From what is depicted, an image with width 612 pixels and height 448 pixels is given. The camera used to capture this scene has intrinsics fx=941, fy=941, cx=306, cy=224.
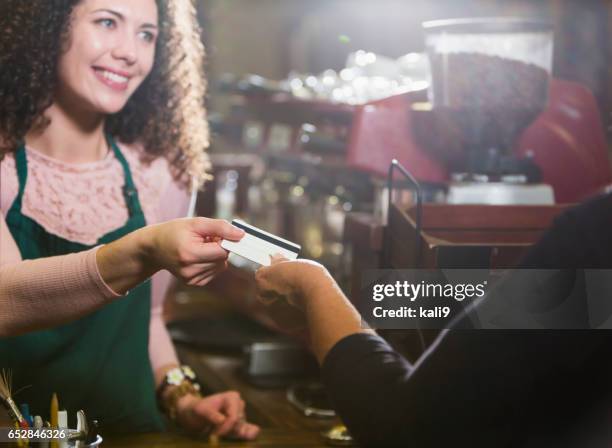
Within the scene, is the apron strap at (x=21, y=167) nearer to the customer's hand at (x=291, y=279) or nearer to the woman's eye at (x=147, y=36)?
the woman's eye at (x=147, y=36)

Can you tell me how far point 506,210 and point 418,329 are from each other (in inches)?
11.5

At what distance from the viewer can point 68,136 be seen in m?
1.26

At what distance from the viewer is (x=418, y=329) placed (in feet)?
3.62

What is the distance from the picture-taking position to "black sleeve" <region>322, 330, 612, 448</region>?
0.84 metres

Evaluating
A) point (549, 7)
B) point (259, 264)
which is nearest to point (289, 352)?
point (259, 264)

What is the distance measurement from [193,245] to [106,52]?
1.17 ft

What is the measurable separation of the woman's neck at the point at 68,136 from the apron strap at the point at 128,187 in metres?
0.04

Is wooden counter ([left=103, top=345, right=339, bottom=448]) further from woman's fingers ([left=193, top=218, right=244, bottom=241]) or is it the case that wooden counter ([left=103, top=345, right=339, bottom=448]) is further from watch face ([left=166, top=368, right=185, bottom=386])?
woman's fingers ([left=193, top=218, right=244, bottom=241])

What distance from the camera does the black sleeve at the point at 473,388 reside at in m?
0.84

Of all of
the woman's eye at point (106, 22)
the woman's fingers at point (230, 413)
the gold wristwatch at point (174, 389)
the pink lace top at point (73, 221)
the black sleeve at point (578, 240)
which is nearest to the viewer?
the black sleeve at point (578, 240)

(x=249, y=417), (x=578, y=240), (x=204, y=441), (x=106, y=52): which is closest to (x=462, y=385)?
(x=578, y=240)

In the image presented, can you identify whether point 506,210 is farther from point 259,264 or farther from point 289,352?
point 289,352

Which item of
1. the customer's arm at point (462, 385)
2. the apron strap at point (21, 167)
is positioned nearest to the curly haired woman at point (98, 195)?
the apron strap at point (21, 167)

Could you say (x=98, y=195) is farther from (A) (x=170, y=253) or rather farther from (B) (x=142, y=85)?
(A) (x=170, y=253)
